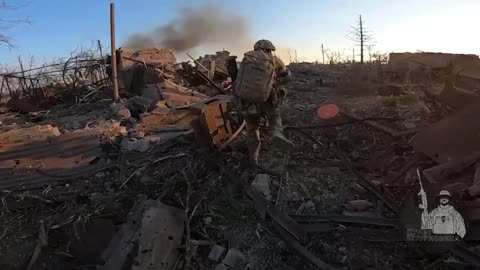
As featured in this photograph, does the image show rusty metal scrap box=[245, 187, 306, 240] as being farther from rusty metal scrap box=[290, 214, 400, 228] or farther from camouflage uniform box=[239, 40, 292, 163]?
camouflage uniform box=[239, 40, 292, 163]

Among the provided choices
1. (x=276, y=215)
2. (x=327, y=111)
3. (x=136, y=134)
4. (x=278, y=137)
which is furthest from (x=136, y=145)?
(x=327, y=111)

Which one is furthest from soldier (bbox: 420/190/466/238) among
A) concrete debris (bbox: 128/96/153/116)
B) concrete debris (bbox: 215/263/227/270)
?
concrete debris (bbox: 128/96/153/116)

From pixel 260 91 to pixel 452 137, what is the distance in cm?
225

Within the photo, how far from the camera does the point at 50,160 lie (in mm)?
6758

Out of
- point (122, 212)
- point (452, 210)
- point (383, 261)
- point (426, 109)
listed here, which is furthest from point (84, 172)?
point (426, 109)

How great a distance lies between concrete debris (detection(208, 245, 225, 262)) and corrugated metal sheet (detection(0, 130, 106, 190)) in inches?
106

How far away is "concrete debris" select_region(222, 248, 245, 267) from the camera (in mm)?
4422

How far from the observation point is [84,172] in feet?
21.2

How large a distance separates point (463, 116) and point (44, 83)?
1228 cm

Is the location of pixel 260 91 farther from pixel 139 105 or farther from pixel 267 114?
pixel 139 105

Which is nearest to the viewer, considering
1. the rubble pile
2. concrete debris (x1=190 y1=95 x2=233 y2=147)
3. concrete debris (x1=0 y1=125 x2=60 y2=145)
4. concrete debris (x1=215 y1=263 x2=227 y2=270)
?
the rubble pile

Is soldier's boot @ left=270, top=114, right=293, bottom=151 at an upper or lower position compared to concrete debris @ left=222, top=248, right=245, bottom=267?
upper

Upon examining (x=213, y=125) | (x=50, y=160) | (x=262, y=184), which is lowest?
(x=262, y=184)

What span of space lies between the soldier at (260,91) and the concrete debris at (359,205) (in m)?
1.33
